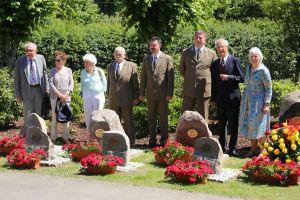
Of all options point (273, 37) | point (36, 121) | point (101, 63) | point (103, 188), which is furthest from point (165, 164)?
point (273, 37)

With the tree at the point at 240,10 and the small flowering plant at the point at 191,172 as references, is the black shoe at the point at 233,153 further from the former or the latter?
the tree at the point at 240,10

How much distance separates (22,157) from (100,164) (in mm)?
1388

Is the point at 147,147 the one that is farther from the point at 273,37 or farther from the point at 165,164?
the point at 273,37

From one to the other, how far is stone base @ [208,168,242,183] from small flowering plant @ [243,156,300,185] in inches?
9.1

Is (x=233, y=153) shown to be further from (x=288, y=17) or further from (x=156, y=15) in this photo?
(x=288, y=17)

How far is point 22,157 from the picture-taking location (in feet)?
30.9

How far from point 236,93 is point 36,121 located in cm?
358

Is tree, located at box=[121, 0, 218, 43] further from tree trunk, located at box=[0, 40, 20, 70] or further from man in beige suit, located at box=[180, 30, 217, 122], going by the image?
tree trunk, located at box=[0, 40, 20, 70]

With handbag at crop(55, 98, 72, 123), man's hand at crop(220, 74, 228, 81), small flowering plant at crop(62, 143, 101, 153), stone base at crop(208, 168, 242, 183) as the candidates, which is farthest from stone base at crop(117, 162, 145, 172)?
handbag at crop(55, 98, 72, 123)

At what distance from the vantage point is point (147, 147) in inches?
445

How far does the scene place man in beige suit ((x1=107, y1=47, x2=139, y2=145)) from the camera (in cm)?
1117

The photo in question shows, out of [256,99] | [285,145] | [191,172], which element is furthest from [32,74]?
[285,145]

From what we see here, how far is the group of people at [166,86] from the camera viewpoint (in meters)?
9.98

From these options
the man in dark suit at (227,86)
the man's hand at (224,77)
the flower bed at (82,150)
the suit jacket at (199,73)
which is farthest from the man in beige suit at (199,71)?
the flower bed at (82,150)
